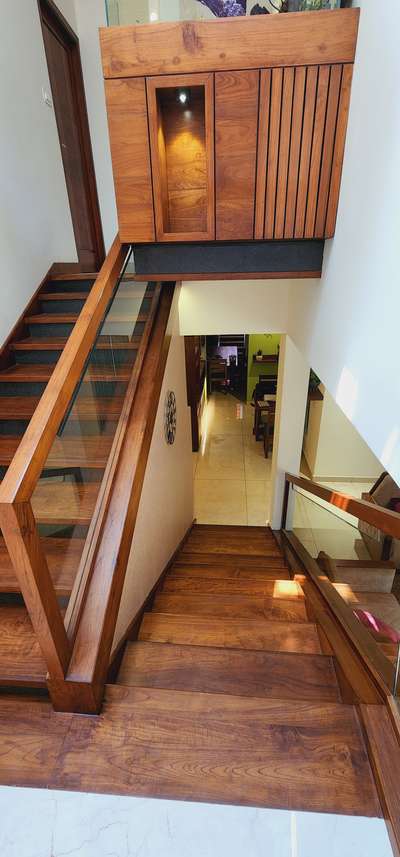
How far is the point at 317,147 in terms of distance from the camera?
1796 mm

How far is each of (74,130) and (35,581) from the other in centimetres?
487

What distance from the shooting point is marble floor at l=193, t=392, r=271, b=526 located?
545 centimetres

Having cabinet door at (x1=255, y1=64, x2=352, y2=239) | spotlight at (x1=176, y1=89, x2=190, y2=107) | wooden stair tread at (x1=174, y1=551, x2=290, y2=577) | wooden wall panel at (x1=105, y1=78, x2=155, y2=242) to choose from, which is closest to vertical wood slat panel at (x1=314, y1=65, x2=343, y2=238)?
cabinet door at (x1=255, y1=64, x2=352, y2=239)

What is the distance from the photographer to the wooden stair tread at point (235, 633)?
1.88 meters

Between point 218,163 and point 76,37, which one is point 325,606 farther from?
point 76,37

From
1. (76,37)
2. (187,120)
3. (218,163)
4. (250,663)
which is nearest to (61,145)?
(76,37)

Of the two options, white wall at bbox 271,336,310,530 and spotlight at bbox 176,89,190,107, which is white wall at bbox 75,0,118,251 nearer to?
white wall at bbox 271,336,310,530

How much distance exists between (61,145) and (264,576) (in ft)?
15.3

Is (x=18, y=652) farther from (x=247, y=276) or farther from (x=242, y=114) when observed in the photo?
(x=242, y=114)

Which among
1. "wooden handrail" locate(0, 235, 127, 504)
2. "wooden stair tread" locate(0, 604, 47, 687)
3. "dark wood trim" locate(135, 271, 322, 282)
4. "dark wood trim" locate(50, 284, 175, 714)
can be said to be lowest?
"wooden stair tread" locate(0, 604, 47, 687)

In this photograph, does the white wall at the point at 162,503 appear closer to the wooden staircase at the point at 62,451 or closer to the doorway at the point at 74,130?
the wooden staircase at the point at 62,451

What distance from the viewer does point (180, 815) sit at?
1.14 m

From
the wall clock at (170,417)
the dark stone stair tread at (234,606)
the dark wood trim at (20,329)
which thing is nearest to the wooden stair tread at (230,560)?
the dark stone stair tread at (234,606)

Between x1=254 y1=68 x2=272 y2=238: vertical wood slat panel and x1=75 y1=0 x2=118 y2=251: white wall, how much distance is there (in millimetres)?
3397
